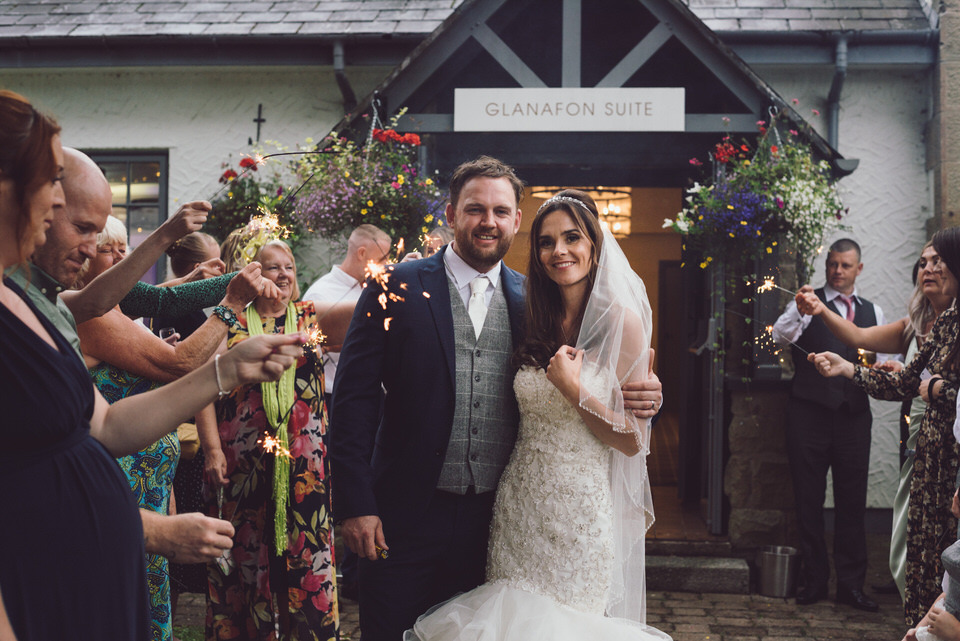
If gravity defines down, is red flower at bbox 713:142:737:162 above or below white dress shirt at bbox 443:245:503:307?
above

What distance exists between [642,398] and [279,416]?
1621 millimetres

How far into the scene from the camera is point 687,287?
21.2ft

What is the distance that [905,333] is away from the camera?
4785 millimetres

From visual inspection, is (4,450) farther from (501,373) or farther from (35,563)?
(501,373)

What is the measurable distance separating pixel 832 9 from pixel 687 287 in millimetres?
2767

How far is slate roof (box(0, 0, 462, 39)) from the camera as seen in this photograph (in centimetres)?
679

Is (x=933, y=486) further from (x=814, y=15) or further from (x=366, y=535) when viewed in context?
(x=814, y=15)

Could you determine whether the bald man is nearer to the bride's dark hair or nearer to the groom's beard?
the groom's beard

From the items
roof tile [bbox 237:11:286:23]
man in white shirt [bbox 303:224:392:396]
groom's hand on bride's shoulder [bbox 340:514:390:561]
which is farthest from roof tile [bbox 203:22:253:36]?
groom's hand on bride's shoulder [bbox 340:514:390:561]

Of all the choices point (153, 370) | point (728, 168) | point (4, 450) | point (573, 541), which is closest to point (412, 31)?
point (728, 168)

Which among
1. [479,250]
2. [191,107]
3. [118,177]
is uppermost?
[191,107]

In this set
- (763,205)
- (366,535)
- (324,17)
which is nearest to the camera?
(366,535)

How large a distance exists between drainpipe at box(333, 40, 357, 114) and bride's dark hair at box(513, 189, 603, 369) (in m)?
4.32

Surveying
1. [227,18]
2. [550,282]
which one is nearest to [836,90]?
[550,282]
